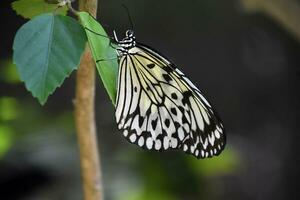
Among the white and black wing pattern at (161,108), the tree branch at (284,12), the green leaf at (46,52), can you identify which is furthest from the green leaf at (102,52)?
the tree branch at (284,12)

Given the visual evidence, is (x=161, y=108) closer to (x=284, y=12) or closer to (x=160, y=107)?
(x=160, y=107)

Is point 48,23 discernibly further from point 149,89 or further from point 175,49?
point 175,49

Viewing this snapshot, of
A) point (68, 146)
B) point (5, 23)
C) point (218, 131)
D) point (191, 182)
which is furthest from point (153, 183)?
point (218, 131)

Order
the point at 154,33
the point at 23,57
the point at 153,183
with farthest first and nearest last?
1. the point at 154,33
2. the point at 153,183
3. the point at 23,57

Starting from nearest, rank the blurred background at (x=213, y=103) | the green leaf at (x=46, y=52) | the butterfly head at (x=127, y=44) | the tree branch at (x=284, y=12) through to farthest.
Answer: the green leaf at (x=46, y=52)
the butterfly head at (x=127, y=44)
the tree branch at (x=284, y=12)
the blurred background at (x=213, y=103)

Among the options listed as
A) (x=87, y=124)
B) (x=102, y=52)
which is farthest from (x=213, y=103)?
(x=102, y=52)

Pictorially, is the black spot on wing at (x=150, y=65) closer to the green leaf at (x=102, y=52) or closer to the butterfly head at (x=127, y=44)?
the butterfly head at (x=127, y=44)
